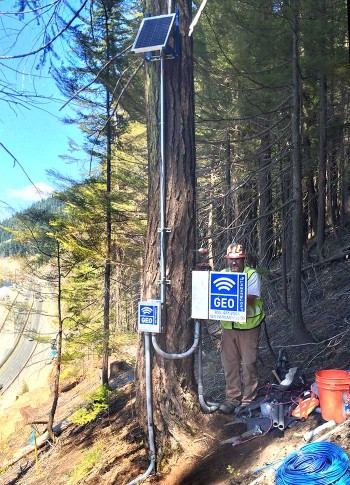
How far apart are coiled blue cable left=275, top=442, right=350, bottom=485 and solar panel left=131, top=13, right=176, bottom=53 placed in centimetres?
372

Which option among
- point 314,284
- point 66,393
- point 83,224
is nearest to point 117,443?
point 83,224

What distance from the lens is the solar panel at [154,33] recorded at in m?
3.90

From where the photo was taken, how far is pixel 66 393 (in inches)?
649

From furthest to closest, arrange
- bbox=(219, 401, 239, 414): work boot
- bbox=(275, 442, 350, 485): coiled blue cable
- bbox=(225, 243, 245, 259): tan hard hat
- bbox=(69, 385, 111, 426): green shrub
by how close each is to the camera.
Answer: bbox=(69, 385, 111, 426): green shrub, bbox=(225, 243, 245, 259): tan hard hat, bbox=(219, 401, 239, 414): work boot, bbox=(275, 442, 350, 485): coiled blue cable

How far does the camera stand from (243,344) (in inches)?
180

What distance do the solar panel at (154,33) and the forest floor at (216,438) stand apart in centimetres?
378

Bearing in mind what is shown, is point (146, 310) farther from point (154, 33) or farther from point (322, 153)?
point (322, 153)

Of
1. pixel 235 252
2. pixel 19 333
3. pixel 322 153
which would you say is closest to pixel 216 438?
pixel 235 252

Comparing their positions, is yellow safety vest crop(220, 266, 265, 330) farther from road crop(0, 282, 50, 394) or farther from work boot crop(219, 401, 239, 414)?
road crop(0, 282, 50, 394)

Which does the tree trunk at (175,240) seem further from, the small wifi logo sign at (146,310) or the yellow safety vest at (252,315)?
the yellow safety vest at (252,315)

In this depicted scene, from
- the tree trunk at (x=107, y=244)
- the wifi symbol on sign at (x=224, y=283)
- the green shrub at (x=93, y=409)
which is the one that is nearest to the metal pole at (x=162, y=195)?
the wifi symbol on sign at (x=224, y=283)

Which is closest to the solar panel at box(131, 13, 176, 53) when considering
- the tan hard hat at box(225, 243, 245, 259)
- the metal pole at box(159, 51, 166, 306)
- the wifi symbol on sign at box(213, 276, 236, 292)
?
the metal pole at box(159, 51, 166, 306)

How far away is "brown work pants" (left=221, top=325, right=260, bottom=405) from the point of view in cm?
448

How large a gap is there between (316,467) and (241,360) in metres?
2.00
